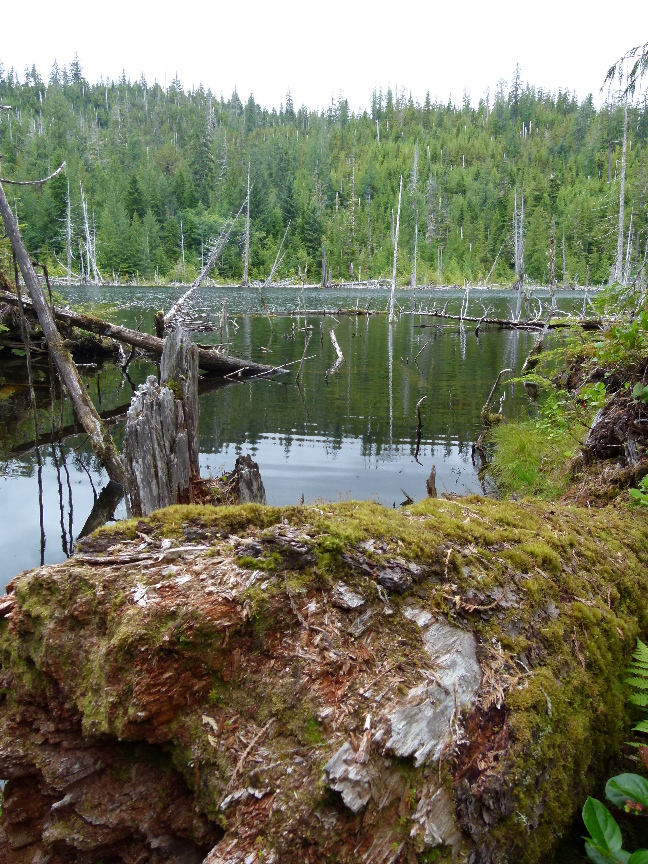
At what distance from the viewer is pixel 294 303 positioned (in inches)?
1996

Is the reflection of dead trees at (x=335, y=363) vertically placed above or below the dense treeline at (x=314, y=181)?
below

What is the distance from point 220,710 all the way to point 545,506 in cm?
245

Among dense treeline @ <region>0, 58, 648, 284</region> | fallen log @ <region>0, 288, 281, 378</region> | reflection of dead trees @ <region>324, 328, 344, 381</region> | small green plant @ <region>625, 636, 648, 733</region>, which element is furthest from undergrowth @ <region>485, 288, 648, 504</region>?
Answer: dense treeline @ <region>0, 58, 648, 284</region>

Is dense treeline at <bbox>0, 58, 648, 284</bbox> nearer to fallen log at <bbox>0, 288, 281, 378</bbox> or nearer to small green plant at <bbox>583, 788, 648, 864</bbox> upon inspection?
fallen log at <bbox>0, 288, 281, 378</bbox>

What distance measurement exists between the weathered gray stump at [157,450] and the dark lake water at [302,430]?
224cm

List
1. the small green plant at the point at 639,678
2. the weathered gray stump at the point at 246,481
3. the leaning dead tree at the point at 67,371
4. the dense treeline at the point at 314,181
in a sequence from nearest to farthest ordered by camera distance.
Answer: the small green plant at the point at 639,678 < the weathered gray stump at the point at 246,481 < the leaning dead tree at the point at 67,371 < the dense treeline at the point at 314,181

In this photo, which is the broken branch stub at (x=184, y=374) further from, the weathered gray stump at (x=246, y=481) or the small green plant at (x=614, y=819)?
the small green plant at (x=614, y=819)

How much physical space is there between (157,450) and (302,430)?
26.4ft

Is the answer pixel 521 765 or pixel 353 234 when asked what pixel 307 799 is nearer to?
pixel 521 765

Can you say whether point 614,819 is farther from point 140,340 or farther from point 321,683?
point 140,340

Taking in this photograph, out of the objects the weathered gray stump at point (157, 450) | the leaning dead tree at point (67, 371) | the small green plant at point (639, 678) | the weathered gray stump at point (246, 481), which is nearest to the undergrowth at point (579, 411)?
the small green plant at point (639, 678)

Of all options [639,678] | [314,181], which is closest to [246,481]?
[639,678]

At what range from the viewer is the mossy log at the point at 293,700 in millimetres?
1698

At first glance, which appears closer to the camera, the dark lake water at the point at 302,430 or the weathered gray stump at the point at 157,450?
the weathered gray stump at the point at 157,450
